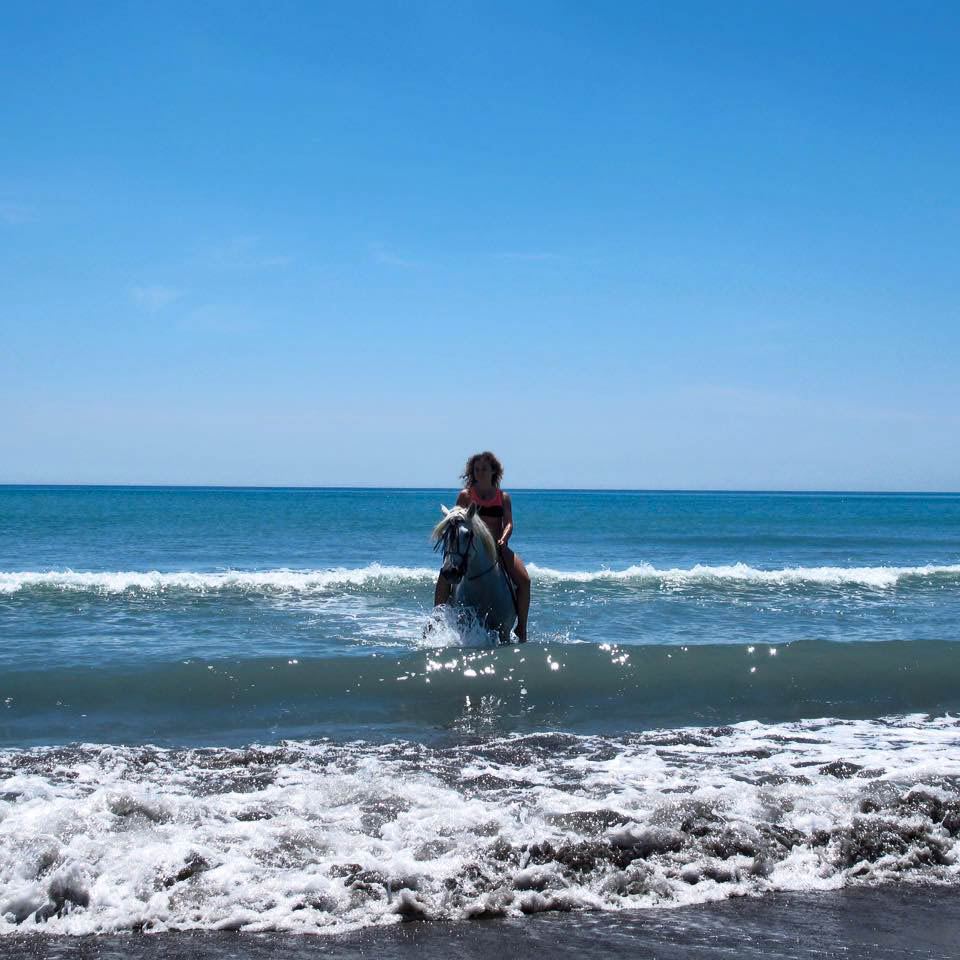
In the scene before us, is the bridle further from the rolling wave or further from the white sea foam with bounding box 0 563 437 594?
the white sea foam with bounding box 0 563 437 594

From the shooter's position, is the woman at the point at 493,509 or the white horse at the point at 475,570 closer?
the white horse at the point at 475,570

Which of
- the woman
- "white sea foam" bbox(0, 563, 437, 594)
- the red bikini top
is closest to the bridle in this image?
the woman

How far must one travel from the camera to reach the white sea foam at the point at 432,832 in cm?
390

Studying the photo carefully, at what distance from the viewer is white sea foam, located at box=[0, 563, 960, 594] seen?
662 inches

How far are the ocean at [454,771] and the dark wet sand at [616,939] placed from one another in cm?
3

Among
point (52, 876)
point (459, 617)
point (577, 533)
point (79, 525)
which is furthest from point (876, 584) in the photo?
point (79, 525)

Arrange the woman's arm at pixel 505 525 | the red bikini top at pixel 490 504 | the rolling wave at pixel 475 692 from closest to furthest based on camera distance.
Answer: the rolling wave at pixel 475 692 → the woman's arm at pixel 505 525 → the red bikini top at pixel 490 504

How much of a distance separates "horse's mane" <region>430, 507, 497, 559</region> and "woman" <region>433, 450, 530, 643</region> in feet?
0.86

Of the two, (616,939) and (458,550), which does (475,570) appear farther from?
(616,939)

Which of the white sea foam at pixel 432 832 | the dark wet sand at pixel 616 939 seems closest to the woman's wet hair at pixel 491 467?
the white sea foam at pixel 432 832

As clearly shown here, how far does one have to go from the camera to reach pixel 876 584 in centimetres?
1958

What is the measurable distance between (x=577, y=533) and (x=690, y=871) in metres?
37.7

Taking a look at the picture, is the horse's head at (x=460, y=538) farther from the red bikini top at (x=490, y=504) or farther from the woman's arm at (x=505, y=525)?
the red bikini top at (x=490, y=504)

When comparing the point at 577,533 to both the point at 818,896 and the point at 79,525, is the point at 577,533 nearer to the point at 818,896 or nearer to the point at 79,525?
the point at 79,525
